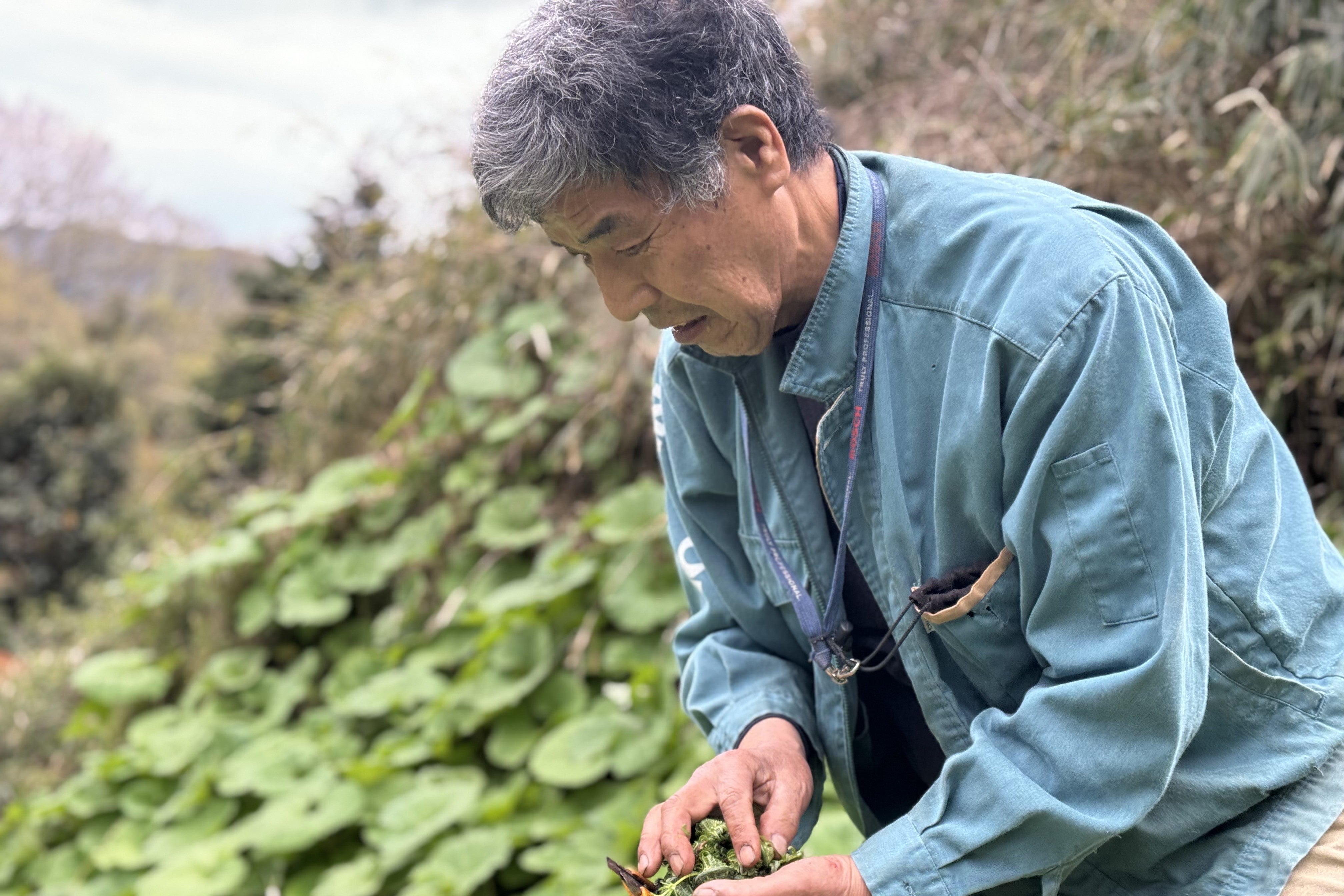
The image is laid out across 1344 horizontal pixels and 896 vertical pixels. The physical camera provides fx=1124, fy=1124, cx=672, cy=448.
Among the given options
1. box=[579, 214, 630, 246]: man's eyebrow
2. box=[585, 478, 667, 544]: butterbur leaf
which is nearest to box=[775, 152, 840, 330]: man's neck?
box=[579, 214, 630, 246]: man's eyebrow

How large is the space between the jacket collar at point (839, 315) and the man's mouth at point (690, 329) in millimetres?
112

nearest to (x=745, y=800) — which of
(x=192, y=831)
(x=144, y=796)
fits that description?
(x=192, y=831)

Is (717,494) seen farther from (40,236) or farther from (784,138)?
(40,236)

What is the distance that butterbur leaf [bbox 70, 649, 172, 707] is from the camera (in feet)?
16.7

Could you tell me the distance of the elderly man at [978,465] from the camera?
1.05m

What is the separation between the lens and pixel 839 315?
4.14 ft

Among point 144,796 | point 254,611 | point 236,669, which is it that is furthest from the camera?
point 254,611

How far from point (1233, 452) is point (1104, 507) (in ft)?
0.82

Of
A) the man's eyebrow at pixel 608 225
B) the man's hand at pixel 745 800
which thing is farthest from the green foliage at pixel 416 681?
the man's eyebrow at pixel 608 225

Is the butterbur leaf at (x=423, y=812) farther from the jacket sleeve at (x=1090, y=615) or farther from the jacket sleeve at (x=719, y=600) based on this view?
the jacket sleeve at (x=1090, y=615)

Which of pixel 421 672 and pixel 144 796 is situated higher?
pixel 421 672

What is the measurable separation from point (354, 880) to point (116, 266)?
49.9ft

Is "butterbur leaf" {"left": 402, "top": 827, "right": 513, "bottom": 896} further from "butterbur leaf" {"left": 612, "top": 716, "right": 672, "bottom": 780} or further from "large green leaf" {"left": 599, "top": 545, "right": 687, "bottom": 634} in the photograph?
"large green leaf" {"left": 599, "top": 545, "right": 687, "bottom": 634}

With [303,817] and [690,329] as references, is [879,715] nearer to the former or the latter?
[690,329]
